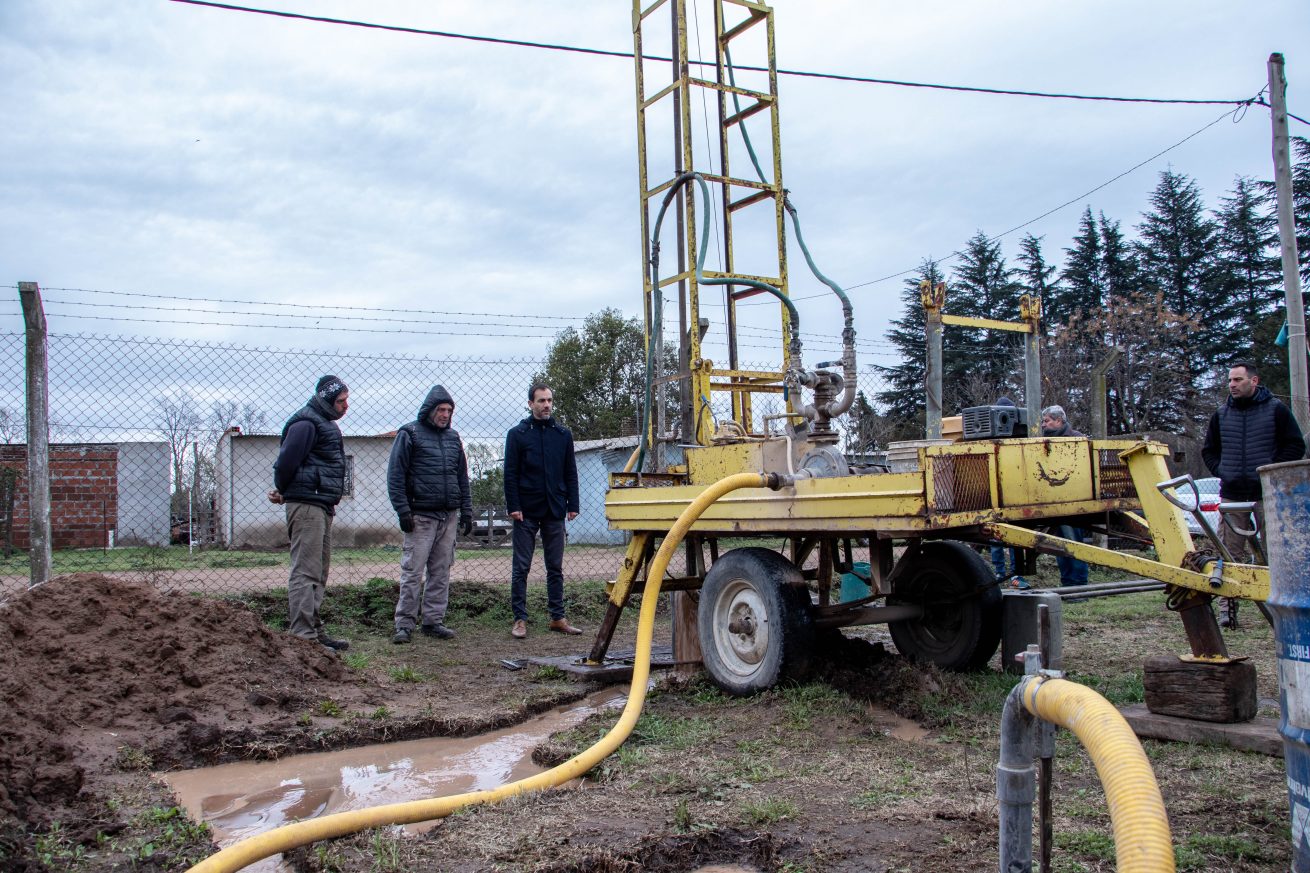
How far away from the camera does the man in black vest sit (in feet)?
22.4

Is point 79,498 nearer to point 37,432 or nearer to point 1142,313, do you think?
point 37,432

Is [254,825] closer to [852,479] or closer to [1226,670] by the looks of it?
[852,479]

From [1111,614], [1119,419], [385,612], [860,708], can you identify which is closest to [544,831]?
[860,708]

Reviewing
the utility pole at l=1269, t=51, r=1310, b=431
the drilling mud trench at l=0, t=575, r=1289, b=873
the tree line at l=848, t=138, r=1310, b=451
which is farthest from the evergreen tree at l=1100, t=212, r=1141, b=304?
the drilling mud trench at l=0, t=575, r=1289, b=873

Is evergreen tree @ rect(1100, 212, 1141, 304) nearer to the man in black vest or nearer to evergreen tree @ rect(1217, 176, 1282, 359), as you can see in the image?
evergreen tree @ rect(1217, 176, 1282, 359)

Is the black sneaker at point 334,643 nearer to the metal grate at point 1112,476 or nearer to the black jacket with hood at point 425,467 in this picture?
the black jacket with hood at point 425,467

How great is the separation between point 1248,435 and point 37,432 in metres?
8.29

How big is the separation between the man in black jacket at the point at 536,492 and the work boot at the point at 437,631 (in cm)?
51

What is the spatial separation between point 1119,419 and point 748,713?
82.2ft

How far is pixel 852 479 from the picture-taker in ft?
15.6

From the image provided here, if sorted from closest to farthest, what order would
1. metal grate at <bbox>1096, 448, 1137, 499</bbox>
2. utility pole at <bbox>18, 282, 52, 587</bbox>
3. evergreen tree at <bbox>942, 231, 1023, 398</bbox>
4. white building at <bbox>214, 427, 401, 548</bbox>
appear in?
metal grate at <bbox>1096, 448, 1137, 499</bbox> → utility pole at <bbox>18, 282, 52, 587</bbox> → white building at <bbox>214, 427, 401, 548</bbox> → evergreen tree at <bbox>942, 231, 1023, 398</bbox>

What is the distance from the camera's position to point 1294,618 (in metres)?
2.28

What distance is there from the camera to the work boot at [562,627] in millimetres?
8242

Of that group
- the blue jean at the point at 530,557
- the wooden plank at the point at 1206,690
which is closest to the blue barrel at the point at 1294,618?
the wooden plank at the point at 1206,690
